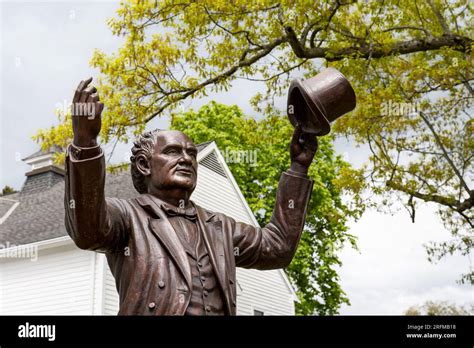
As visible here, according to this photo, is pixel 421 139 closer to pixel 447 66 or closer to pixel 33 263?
pixel 447 66

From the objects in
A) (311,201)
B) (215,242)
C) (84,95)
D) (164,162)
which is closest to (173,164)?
(164,162)

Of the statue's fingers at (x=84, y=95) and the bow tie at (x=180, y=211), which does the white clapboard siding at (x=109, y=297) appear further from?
the statue's fingers at (x=84, y=95)

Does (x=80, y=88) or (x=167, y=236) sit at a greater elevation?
(x=80, y=88)

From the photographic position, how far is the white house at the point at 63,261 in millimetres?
14836

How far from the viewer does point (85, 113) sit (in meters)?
3.03

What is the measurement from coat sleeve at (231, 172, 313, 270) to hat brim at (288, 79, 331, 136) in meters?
0.33

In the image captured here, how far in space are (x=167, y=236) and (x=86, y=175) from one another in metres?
0.61

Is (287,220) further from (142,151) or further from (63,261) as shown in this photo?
(63,261)

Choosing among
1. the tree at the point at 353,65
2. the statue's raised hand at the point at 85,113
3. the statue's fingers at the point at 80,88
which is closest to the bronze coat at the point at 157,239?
the statue's raised hand at the point at 85,113

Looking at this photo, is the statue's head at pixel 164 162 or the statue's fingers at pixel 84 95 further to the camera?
the statue's head at pixel 164 162

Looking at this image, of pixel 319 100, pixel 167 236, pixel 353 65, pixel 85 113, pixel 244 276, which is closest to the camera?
pixel 85 113

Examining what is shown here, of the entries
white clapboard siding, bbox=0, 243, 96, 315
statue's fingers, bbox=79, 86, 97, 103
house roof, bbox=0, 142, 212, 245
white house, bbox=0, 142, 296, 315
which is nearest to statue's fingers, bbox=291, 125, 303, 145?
statue's fingers, bbox=79, 86, 97, 103
